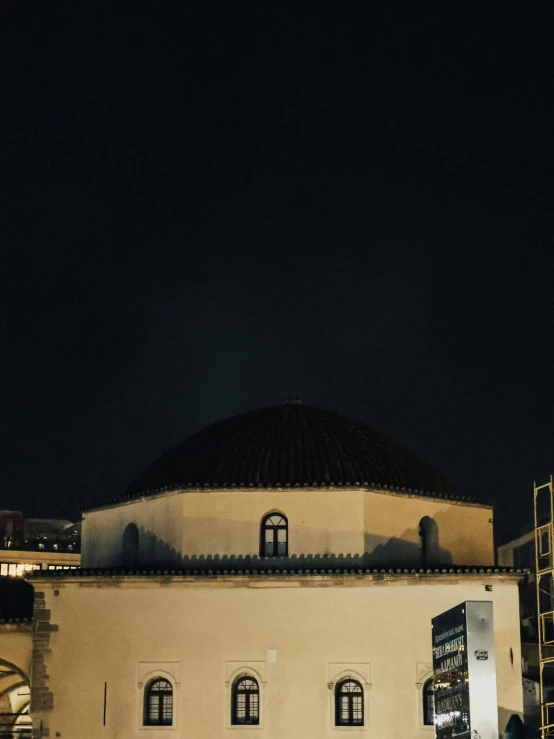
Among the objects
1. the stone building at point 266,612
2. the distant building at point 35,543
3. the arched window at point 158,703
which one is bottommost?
the arched window at point 158,703

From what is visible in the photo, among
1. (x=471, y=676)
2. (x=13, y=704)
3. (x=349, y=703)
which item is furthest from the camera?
(x=13, y=704)

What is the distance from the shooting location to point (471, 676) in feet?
87.6

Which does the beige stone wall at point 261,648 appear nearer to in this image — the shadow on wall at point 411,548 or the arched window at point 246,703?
the arched window at point 246,703

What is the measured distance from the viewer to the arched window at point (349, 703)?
3238 cm

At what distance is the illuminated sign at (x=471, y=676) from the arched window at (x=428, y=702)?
4037mm

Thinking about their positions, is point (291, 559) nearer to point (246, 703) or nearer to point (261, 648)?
point (261, 648)

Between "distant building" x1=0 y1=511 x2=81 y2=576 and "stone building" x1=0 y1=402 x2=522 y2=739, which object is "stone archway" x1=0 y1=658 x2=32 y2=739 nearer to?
"stone building" x1=0 y1=402 x2=522 y2=739

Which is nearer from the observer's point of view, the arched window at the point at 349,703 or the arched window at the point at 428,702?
the arched window at the point at 428,702

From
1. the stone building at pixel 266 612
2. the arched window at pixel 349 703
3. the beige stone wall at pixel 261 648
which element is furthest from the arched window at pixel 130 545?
the arched window at pixel 349 703

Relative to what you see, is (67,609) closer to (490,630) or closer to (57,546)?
(490,630)

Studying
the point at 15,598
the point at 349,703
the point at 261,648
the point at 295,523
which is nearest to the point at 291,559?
the point at 295,523

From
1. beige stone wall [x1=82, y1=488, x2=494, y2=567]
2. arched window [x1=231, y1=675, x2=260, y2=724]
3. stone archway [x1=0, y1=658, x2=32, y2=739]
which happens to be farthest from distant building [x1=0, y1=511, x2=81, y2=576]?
arched window [x1=231, y1=675, x2=260, y2=724]

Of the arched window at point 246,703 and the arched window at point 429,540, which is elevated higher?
the arched window at point 429,540

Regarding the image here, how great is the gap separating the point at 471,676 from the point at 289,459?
1017cm
